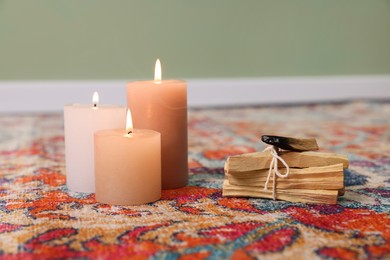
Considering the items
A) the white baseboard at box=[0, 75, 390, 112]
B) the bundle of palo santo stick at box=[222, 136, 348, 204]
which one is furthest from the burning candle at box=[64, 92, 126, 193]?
the white baseboard at box=[0, 75, 390, 112]

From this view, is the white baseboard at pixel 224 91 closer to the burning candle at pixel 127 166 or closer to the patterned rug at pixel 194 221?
the patterned rug at pixel 194 221

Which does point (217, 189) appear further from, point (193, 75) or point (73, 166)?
point (193, 75)

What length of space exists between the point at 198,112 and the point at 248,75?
0.38 metres

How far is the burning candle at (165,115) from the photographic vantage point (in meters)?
0.95

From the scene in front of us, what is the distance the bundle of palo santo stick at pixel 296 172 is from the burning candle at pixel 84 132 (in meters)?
0.22

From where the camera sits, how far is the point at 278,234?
748 millimetres

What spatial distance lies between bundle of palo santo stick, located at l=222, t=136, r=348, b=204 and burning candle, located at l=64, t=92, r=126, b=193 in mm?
218

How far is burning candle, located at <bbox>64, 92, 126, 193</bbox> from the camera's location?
0.95 metres

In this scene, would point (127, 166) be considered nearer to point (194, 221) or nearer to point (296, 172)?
point (194, 221)

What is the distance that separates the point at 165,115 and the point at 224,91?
5.85 ft

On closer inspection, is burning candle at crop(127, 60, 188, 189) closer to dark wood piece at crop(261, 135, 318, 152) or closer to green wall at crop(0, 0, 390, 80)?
dark wood piece at crop(261, 135, 318, 152)

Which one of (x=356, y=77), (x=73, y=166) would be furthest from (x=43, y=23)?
(x=73, y=166)

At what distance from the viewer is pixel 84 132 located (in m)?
0.95

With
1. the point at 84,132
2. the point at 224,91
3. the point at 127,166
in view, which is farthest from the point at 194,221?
the point at 224,91
